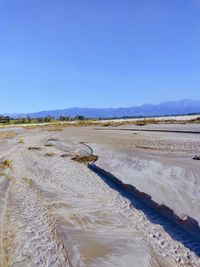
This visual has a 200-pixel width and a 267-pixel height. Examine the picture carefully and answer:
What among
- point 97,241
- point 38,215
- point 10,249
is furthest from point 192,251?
point 38,215

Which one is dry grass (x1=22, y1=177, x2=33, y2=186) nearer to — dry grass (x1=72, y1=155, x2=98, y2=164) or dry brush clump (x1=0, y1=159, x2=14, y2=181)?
dry brush clump (x1=0, y1=159, x2=14, y2=181)

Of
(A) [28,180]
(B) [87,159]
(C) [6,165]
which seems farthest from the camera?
(B) [87,159]

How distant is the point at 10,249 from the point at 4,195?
4366mm

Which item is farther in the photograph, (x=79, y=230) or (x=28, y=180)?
(x=28, y=180)

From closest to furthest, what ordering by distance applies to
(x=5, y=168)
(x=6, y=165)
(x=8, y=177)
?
(x=8, y=177) < (x=5, y=168) < (x=6, y=165)

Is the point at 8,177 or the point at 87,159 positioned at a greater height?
the point at 8,177

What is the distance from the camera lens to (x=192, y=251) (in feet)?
20.9

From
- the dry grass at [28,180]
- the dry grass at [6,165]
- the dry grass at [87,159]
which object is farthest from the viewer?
the dry grass at [87,159]

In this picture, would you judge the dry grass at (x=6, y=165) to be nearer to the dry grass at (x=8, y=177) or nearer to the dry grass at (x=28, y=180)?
the dry grass at (x=8, y=177)

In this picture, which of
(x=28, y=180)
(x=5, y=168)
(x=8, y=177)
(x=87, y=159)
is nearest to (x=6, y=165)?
(x=5, y=168)

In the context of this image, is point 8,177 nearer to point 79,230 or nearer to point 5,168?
point 5,168

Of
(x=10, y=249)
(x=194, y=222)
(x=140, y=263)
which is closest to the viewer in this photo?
(x=140, y=263)

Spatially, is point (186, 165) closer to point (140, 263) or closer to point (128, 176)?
point (128, 176)

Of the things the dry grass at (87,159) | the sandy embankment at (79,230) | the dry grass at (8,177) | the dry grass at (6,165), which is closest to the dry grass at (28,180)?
the sandy embankment at (79,230)
